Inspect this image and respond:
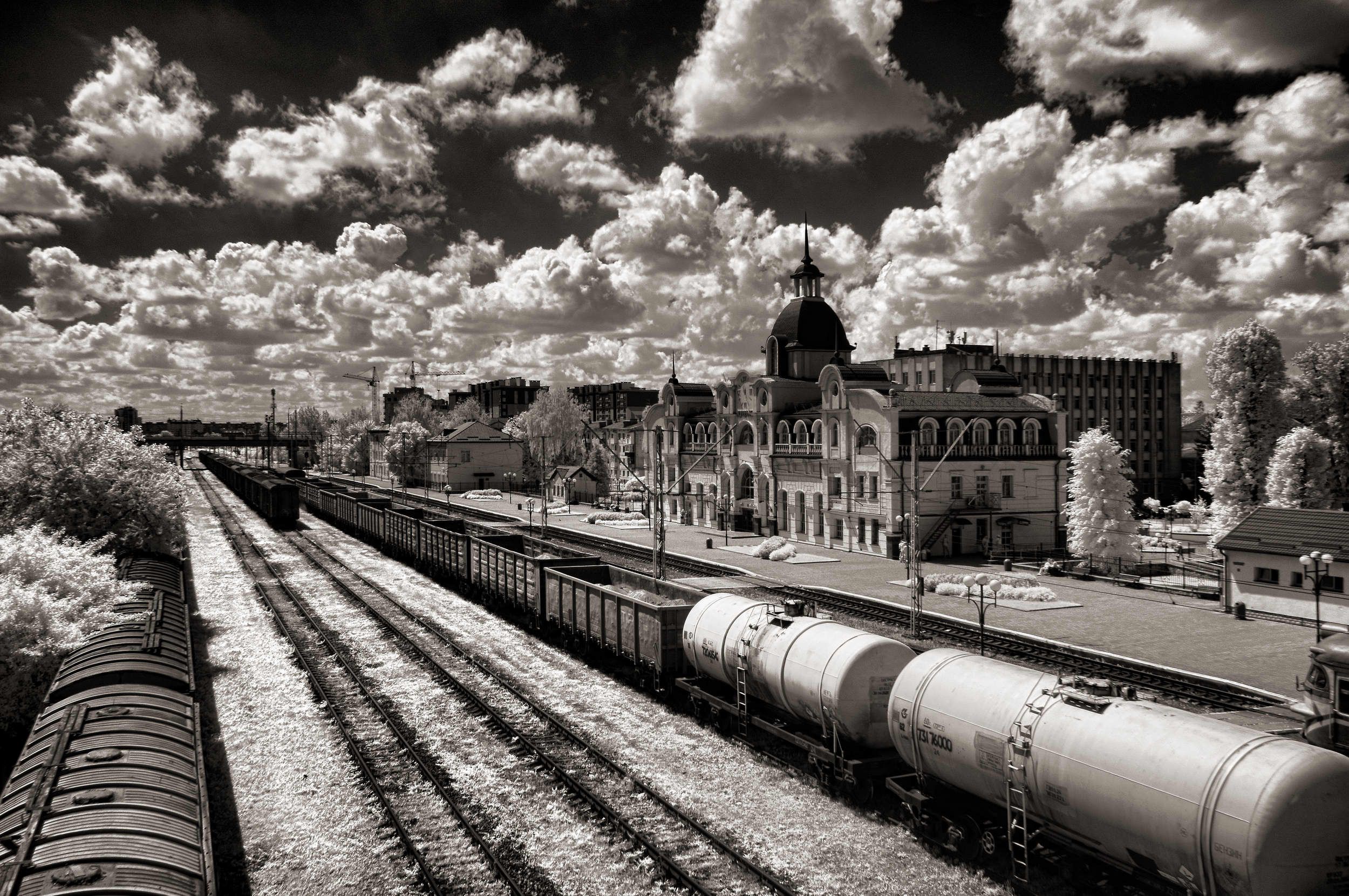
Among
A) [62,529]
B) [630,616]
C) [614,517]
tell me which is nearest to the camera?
[630,616]

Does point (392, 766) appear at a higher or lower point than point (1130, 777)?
lower

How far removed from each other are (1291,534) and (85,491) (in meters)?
49.5

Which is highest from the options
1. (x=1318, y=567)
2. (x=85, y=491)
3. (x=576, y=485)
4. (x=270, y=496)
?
(x=85, y=491)

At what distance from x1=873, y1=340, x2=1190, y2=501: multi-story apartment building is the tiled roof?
71.3m

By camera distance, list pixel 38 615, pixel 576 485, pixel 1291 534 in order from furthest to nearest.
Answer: pixel 576 485 < pixel 1291 534 < pixel 38 615

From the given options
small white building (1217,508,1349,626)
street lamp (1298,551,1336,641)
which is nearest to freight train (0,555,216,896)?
street lamp (1298,551,1336,641)

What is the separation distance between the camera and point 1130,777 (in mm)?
10781

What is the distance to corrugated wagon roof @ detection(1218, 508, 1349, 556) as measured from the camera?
33.1 m

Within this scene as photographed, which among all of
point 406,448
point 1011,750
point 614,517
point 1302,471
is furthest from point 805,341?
point 406,448

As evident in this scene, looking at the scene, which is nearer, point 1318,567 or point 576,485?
point 1318,567

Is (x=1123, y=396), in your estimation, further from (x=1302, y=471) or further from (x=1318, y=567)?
(x=1318, y=567)

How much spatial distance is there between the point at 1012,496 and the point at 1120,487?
942 centimetres

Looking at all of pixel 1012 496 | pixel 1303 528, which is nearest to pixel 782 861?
pixel 1303 528

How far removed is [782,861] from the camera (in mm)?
14367
